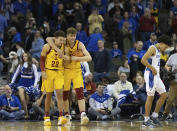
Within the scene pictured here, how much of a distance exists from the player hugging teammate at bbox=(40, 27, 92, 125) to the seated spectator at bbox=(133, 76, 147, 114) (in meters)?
3.79

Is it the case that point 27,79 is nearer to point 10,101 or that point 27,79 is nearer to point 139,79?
point 10,101

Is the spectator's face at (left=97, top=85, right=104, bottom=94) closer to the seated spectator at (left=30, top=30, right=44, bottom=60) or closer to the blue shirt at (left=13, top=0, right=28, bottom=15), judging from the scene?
the seated spectator at (left=30, top=30, right=44, bottom=60)

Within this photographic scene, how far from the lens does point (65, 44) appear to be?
11711mm

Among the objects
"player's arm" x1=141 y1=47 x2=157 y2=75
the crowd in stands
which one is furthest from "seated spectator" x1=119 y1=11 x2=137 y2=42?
"player's arm" x1=141 y1=47 x2=157 y2=75

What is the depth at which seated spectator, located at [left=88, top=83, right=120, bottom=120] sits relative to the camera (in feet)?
47.5

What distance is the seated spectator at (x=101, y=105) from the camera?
14477 millimetres

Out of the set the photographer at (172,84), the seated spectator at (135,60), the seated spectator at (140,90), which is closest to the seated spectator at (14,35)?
the seated spectator at (135,60)

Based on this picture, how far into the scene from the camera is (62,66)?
38.2 feet

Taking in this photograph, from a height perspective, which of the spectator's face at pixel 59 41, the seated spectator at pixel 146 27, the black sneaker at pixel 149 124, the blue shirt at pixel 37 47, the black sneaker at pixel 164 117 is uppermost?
the seated spectator at pixel 146 27

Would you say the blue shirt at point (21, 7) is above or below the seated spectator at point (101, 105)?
above

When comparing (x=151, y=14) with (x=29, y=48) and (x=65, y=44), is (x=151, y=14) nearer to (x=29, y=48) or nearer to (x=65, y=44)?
(x=29, y=48)

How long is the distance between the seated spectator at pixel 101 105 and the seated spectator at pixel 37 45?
3.79 m

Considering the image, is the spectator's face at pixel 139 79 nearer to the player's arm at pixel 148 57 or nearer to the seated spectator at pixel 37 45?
the seated spectator at pixel 37 45

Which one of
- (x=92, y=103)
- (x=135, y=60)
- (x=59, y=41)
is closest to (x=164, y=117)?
(x=92, y=103)
